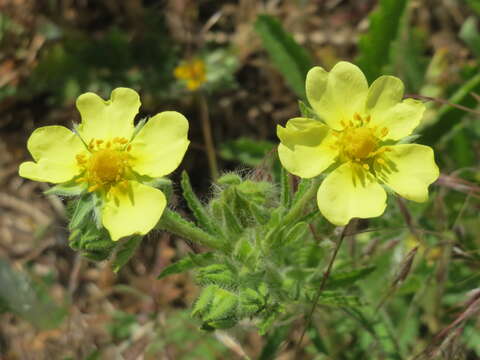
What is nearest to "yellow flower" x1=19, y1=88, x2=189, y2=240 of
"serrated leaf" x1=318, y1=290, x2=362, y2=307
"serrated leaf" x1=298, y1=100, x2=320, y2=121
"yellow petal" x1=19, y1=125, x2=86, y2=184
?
→ "yellow petal" x1=19, y1=125, x2=86, y2=184

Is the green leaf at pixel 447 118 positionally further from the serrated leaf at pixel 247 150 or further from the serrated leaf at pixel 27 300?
the serrated leaf at pixel 27 300

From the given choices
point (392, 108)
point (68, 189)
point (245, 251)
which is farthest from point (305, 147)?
point (68, 189)

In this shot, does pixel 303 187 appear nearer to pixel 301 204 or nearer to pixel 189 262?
pixel 301 204

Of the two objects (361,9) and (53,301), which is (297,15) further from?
(53,301)

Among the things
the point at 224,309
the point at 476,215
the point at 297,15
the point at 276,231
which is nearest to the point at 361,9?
the point at 297,15

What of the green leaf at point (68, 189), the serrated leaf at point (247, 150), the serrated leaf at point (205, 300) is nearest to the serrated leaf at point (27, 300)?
the serrated leaf at point (247, 150)

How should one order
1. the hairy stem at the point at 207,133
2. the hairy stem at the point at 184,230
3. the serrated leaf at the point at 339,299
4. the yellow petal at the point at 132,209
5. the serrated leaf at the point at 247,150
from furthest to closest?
the hairy stem at the point at 207,133 → the serrated leaf at the point at 247,150 → the serrated leaf at the point at 339,299 → the hairy stem at the point at 184,230 → the yellow petal at the point at 132,209

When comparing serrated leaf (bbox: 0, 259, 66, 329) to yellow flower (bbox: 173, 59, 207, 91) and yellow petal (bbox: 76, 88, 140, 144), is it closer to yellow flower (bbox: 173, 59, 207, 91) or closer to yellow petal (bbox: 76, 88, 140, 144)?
yellow flower (bbox: 173, 59, 207, 91)
